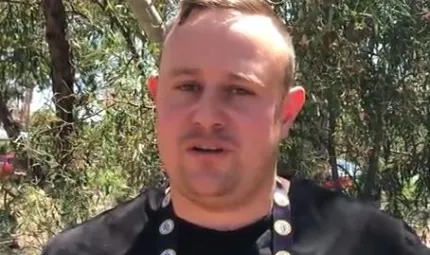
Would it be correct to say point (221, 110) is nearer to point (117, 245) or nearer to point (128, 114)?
point (117, 245)

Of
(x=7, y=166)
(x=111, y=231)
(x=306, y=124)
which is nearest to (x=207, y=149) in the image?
(x=111, y=231)

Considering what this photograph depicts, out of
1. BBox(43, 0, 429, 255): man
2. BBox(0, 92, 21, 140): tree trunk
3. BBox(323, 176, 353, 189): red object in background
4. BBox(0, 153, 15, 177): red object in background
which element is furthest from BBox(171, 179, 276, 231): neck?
BBox(0, 92, 21, 140): tree trunk

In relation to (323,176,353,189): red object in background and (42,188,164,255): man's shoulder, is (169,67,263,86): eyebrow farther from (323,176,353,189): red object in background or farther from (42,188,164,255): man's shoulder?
(323,176,353,189): red object in background

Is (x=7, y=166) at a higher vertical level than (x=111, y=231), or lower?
lower

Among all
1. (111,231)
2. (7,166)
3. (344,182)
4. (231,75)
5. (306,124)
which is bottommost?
(7,166)

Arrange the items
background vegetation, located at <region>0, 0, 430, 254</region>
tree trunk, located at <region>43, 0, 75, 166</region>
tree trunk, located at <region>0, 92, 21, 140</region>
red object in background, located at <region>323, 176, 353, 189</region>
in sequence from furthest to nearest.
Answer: tree trunk, located at <region>0, 92, 21, 140</region> < tree trunk, located at <region>43, 0, 75, 166</region> < red object in background, located at <region>323, 176, 353, 189</region> < background vegetation, located at <region>0, 0, 430, 254</region>

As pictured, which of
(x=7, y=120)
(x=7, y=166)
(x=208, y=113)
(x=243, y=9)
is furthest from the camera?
(x=7, y=120)

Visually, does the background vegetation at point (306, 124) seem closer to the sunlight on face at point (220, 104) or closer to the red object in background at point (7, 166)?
the red object in background at point (7, 166)

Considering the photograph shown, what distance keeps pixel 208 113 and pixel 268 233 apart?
219 millimetres

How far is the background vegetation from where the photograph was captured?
2.38 metres

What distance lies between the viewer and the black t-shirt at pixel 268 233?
141 centimetres

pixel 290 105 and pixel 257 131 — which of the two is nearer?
pixel 257 131

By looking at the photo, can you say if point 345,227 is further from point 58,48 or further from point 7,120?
point 7,120

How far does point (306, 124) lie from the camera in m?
2.46
